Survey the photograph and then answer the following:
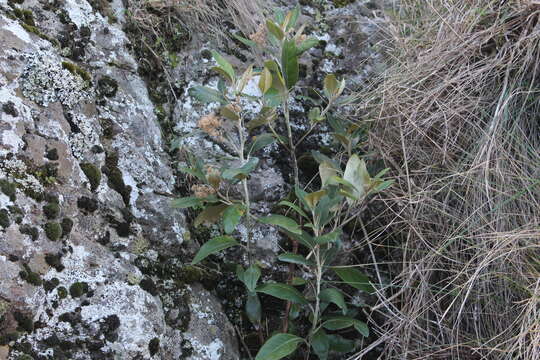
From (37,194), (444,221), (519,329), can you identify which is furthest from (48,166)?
(519,329)

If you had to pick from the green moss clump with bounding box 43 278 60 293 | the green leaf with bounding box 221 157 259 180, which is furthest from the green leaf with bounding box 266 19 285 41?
the green moss clump with bounding box 43 278 60 293

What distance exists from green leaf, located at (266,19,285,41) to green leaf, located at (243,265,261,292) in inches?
33.0

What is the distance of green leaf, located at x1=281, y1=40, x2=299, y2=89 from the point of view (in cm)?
206

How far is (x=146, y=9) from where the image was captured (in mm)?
2416

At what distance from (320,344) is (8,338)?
879mm

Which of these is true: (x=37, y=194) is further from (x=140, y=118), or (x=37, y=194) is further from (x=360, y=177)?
(x=360, y=177)

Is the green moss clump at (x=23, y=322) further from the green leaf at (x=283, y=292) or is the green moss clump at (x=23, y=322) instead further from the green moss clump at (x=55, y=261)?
the green leaf at (x=283, y=292)

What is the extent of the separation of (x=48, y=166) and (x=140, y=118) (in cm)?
45

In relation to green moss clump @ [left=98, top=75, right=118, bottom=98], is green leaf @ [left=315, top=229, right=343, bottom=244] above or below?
below

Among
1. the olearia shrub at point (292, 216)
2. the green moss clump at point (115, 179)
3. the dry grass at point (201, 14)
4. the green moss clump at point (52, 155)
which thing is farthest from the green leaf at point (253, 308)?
the dry grass at point (201, 14)

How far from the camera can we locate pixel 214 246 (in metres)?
1.82

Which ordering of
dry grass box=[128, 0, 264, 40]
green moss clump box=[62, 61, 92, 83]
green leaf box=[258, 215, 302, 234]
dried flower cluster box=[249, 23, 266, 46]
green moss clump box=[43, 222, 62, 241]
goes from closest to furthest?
green moss clump box=[43, 222, 62, 241]
green leaf box=[258, 215, 302, 234]
green moss clump box=[62, 61, 92, 83]
dried flower cluster box=[249, 23, 266, 46]
dry grass box=[128, 0, 264, 40]

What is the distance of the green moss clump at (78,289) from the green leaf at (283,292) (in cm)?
51

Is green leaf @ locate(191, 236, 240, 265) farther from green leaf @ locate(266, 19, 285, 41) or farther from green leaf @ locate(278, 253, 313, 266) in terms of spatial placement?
green leaf @ locate(266, 19, 285, 41)
